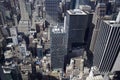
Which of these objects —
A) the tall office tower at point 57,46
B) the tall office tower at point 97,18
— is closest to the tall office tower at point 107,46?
the tall office tower at point 97,18

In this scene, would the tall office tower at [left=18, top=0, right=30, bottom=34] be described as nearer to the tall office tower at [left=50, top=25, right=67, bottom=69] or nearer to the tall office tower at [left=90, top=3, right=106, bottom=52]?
the tall office tower at [left=50, top=25, right=67, bottom=69]

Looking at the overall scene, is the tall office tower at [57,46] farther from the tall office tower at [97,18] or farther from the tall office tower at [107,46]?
the tall office tower at [97,18]

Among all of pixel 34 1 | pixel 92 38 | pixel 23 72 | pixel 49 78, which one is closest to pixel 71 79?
pixel 49 78

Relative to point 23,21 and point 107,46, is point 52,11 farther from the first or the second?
point 107,46

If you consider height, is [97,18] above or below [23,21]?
above

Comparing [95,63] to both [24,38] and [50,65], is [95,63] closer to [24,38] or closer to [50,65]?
[50,65]

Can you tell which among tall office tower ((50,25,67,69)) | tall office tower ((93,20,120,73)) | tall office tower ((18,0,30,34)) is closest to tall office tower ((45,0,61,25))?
tall office tower ((18,0,30,34))

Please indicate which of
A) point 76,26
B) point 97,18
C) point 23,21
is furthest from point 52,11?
point 97,18
